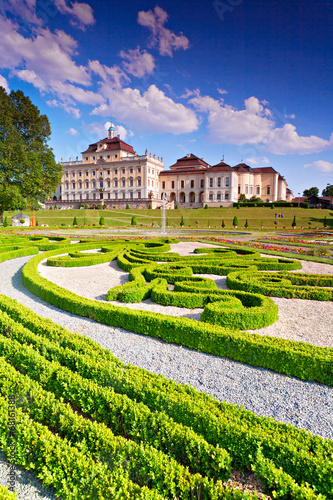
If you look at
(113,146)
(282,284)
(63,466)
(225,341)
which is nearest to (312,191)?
(113,146)

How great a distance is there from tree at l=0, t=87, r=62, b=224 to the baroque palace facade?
29849mm

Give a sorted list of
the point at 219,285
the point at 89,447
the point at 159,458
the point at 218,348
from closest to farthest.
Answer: the point at 159,458 → the point at 89,447 → the point at 218,348 → the point at 219,285

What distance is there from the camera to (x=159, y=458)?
71.8 inches

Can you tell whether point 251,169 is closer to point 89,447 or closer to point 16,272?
point 16,272

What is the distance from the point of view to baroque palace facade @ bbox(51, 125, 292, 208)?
57.0 metres

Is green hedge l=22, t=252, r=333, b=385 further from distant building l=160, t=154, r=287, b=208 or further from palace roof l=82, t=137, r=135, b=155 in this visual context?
palace roof l=82, t=137, r=135, b=155

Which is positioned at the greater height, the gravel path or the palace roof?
the palace roof

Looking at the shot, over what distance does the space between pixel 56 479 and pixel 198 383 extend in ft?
5.08

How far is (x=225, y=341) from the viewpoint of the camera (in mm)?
3533

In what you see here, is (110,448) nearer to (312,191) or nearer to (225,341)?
(225,341)

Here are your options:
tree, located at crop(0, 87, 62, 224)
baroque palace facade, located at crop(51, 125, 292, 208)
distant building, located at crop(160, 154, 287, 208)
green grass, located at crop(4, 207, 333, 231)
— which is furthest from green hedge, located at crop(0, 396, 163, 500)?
distant building, located at crop(160, 154, 287, 208)

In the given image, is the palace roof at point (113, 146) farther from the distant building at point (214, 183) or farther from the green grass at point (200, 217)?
the green grass at point (200, 217)

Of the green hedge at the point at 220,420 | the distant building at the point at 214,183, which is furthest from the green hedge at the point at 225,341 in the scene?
the distant building at the point at 214,183

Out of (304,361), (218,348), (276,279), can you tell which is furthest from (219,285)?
(304,361)
